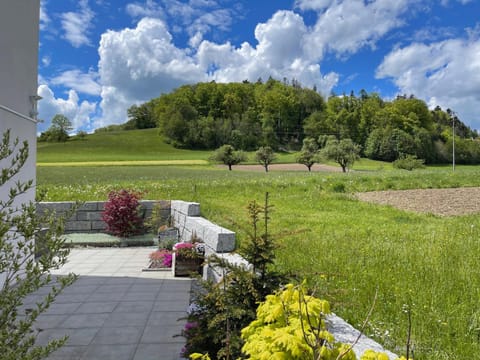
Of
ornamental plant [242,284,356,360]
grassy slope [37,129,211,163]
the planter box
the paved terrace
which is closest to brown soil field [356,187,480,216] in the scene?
the planter box

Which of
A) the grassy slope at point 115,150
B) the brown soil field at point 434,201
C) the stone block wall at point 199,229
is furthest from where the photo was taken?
the grassy slope at point 115,150

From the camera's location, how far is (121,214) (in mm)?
8109

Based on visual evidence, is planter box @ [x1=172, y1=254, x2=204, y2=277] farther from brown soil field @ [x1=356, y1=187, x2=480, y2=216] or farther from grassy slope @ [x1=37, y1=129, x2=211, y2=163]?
grassy slope @ [x1=37, y1=129, x2=211, y2=163]

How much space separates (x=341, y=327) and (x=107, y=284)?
4091mm

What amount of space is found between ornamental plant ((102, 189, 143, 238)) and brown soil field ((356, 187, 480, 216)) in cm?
670

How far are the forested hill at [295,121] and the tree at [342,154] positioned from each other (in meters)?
11.5

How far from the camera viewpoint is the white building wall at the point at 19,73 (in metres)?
4.53

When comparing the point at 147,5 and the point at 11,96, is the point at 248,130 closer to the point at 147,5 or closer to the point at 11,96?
the point at 147,5

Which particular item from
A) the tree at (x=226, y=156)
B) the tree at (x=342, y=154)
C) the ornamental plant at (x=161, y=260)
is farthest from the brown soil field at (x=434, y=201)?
the tree at (x=226, y=156)

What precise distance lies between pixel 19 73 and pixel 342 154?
136 feet

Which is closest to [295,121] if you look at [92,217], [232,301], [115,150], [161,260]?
[115,150]

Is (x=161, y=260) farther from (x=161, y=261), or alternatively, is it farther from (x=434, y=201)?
(x=434, y=201)

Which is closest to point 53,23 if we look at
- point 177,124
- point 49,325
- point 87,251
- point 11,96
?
point 11,96

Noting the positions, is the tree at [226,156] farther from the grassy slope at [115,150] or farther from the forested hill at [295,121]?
the forested hill at [295,121]
